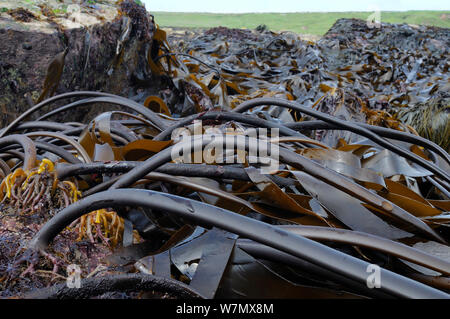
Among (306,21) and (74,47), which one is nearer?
(74,47)

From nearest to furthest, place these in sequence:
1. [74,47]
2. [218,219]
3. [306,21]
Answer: [218,219], [74,47], [306,21]

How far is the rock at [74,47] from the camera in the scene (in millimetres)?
1451

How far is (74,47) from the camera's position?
1.61 m

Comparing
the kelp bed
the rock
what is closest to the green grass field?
the rock

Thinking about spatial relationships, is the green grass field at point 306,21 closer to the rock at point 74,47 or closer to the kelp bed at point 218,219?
the rock at point 74,47

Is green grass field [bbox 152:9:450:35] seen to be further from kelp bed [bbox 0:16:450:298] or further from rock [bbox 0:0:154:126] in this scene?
kelp bed [bbox 0:16:450:298]

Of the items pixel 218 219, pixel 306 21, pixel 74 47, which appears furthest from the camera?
pixel 306 21

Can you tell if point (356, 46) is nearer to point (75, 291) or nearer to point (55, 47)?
point (55, 47)

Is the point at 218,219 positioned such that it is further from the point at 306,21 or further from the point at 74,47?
the point at 306,21

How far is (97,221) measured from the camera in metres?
0.62

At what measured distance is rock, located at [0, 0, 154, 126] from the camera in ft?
4.76

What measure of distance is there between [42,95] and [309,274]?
1426 millimetres

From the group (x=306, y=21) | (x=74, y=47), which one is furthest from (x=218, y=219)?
(x=306, y=21)
